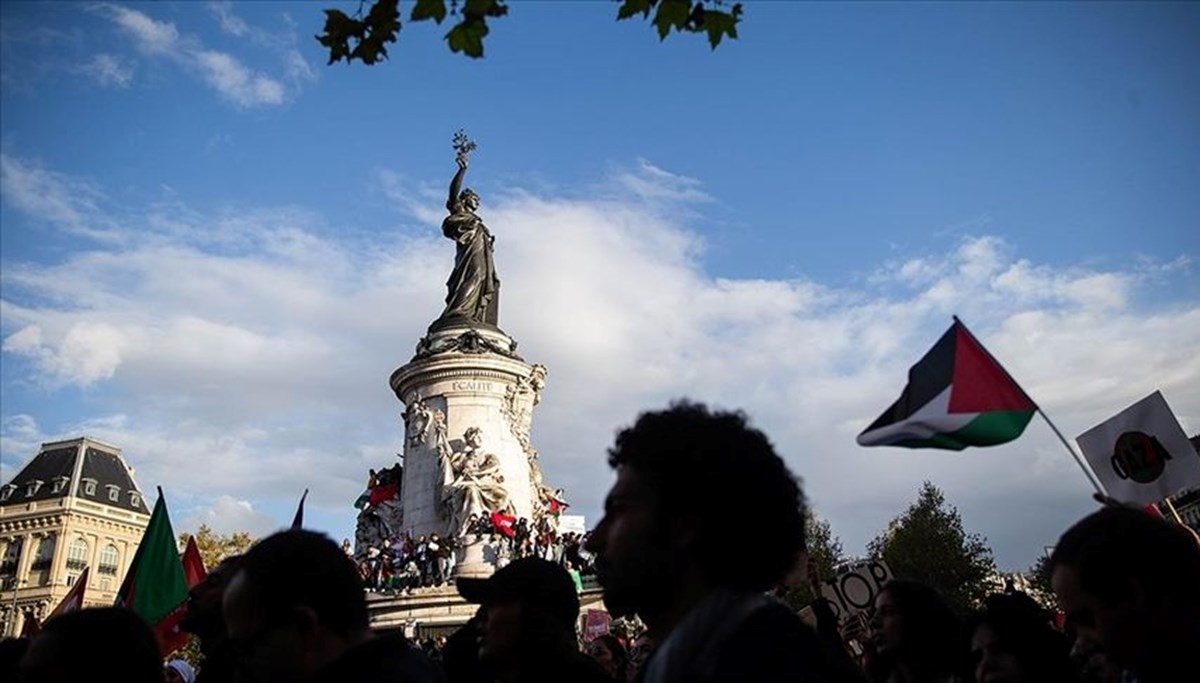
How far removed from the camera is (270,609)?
3441 mm

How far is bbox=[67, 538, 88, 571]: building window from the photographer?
197 ft

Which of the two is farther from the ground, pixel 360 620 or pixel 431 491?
pixel 431 491

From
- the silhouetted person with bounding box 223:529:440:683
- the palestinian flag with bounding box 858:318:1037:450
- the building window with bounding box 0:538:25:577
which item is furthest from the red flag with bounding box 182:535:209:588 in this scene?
the building window with bounding box 0:538:25:577

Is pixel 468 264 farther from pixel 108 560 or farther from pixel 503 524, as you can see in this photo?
pixel 108 560

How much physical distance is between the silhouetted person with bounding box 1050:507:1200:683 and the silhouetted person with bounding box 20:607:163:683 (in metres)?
3.55

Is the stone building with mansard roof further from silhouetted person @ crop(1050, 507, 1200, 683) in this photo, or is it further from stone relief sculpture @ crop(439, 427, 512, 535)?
silhouetted person @ crop(1050, 507, 1200, 683)

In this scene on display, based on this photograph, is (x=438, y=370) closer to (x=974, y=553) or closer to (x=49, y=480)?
(x=974, y=553)

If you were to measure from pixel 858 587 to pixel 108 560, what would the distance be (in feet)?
220

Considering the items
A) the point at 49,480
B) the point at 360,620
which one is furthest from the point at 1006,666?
the point at 49,480

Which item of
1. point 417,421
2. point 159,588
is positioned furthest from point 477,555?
point 159,588

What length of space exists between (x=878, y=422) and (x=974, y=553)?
142ft

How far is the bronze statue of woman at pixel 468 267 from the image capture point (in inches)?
1241

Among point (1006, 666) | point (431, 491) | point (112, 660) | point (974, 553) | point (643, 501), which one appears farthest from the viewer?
point (974, 553)

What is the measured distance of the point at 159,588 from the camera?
9781 millimetres
